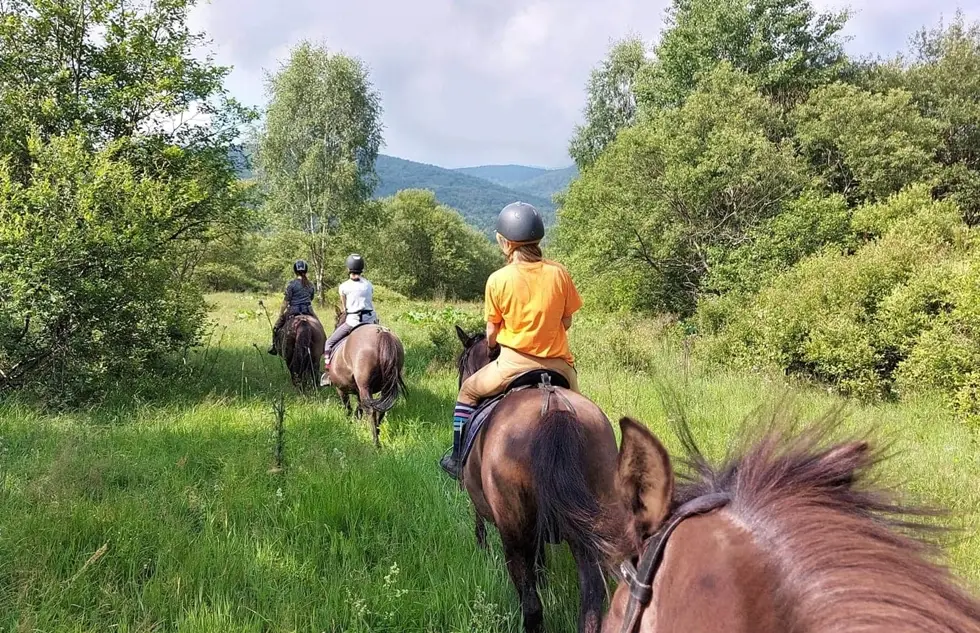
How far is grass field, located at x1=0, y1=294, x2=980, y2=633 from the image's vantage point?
124 inches

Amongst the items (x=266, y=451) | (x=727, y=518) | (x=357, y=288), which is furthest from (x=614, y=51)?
(x=727, y=518)

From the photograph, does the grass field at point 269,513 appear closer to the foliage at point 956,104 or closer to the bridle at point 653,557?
the bridle at point 653,557

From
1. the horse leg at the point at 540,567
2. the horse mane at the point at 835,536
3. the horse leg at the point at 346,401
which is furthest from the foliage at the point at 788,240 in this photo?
the horse mane at the point at 835,536

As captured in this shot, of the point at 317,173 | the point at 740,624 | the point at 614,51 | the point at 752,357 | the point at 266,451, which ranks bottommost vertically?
the point at 266,451

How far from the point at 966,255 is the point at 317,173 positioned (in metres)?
26.3

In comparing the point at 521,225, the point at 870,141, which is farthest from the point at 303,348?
the point at 870,141

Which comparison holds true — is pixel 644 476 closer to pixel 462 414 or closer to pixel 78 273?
pixel 462 414

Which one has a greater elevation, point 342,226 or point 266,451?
point 342,226

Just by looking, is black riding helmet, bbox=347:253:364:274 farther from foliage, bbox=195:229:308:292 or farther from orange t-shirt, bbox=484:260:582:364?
foliage, bbox=195:229:308:292

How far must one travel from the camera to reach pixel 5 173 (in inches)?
292

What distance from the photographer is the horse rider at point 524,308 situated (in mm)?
3457

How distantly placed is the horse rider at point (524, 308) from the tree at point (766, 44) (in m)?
19.8

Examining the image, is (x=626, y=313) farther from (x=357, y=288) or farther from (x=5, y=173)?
(x=5, y=173)

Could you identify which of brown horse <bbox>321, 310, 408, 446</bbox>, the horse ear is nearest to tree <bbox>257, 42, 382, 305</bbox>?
brown horse <bbox>321, 310, 408, 446</bbox>
